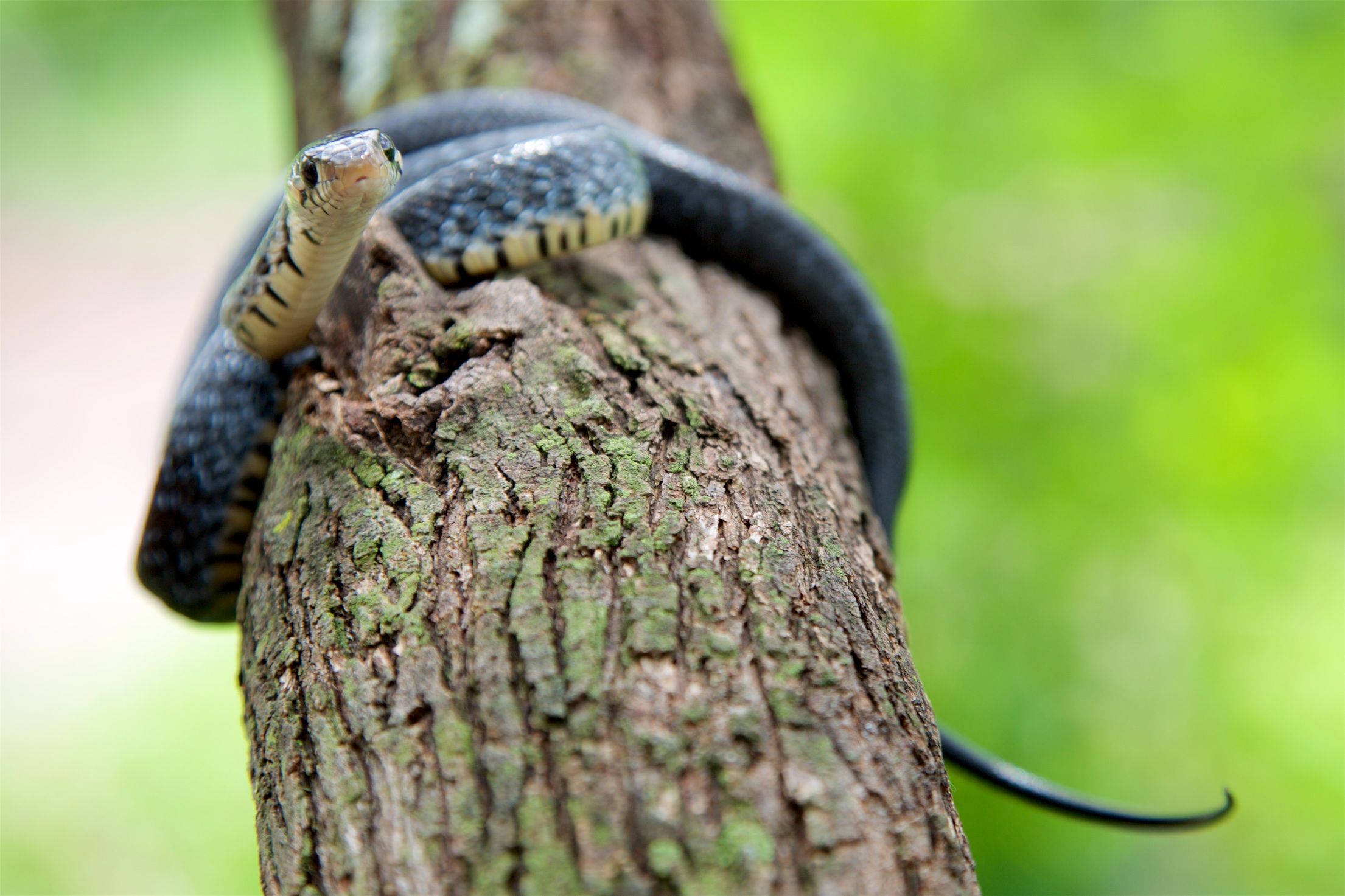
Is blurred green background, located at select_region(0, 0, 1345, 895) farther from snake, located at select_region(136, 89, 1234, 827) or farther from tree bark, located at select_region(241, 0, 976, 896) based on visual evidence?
tree bark, located at select_region(241, 0, 976, 896)

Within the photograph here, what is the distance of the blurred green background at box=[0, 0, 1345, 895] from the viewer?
4.36 meters

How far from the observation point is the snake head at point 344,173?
2113mm

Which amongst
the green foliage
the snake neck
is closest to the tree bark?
the snake neck

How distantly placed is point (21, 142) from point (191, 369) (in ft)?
36.6

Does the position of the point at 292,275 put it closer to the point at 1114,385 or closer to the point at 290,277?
the point at 290,277

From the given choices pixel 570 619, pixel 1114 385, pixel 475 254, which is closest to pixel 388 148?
pixel 475 254

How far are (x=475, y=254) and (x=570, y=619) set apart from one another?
1362 millimetres

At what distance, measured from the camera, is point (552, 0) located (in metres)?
3.79

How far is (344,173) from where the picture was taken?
2.11 metres

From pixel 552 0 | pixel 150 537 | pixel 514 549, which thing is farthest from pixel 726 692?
pixel 552 0

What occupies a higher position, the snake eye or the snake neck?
the snake eye

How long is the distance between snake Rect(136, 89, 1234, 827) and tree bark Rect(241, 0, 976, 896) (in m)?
0.18

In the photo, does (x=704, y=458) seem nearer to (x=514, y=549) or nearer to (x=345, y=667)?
(x=514, y=549)

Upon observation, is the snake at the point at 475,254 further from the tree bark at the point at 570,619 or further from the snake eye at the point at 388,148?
the tree bark at the point at 570,619
